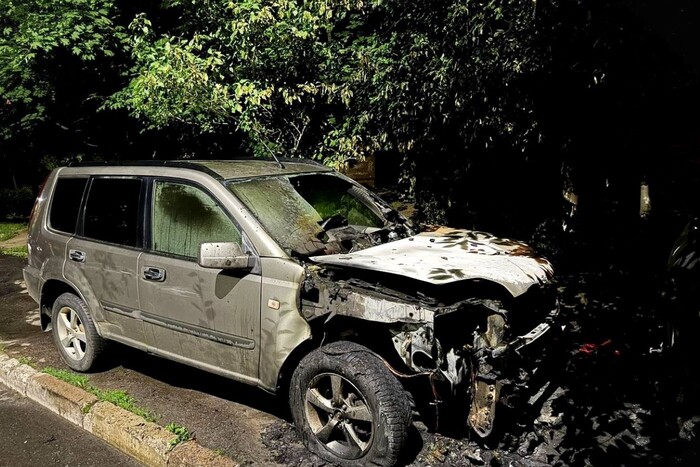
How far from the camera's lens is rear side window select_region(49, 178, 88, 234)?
16.1ft

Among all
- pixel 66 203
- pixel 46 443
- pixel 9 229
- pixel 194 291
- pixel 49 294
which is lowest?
pixel 9 229

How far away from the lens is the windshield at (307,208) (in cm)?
380

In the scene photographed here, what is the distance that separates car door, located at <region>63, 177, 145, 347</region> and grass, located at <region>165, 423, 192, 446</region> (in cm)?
84

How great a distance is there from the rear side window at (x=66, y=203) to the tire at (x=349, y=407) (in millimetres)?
2778

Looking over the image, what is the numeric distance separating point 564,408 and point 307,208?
2273mm

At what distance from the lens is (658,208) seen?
23.6 ft

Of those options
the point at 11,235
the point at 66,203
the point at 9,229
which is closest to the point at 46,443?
the point at 66,203

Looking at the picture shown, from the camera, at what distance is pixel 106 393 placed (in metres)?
4.29

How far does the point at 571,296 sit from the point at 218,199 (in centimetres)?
331

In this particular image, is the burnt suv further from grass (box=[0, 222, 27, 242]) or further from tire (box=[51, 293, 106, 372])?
grass (box=[0, 222, 27, 242])

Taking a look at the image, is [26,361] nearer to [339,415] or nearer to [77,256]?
[77,256]

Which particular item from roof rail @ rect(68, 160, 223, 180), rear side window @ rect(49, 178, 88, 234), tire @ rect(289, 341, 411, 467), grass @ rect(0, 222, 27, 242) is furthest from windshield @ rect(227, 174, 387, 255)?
grass @ rect(0, 222, 27, 242)

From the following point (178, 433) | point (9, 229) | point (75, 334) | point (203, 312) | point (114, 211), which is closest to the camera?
point (178, 433)

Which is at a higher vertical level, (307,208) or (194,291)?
(307,208)
